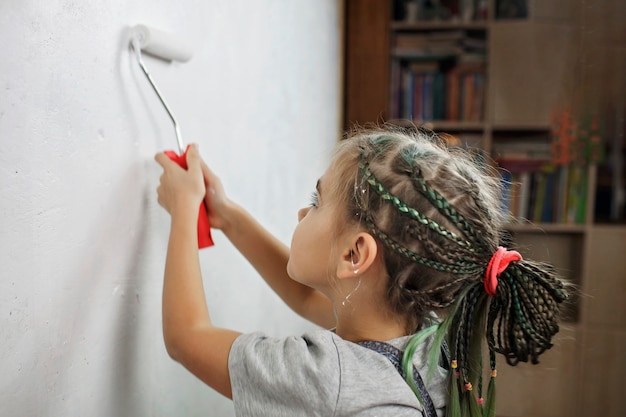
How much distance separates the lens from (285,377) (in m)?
0.69

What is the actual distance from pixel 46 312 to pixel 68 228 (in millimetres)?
86

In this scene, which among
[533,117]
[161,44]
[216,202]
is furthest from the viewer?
[533,117]

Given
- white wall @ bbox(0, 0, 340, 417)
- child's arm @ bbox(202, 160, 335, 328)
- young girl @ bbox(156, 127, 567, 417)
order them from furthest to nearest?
child's arm @ bbox(202, 160, 335, 328)
young girl @ bbox(156, 127, 567, 417)
white wall @ bbox(0, 0, 340, 417)

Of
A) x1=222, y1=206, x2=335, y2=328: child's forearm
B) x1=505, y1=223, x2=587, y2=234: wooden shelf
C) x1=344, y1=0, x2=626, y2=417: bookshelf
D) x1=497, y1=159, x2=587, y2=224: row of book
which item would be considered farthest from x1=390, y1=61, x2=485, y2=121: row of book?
x1=222, y1=206, x2=335, y2=328: child's forearm

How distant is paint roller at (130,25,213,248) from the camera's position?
767mm

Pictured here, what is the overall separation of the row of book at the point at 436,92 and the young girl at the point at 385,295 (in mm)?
1773

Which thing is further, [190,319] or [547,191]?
[547,191]

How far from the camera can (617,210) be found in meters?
2.44

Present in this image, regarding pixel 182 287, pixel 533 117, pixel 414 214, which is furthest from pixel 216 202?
pixel 533 117

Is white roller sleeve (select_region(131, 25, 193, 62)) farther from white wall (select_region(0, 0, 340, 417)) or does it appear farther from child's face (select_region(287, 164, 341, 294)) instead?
child's face (select_region(287, 164, 341, 294))

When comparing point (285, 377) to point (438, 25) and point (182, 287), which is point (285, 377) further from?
point (438, 25)

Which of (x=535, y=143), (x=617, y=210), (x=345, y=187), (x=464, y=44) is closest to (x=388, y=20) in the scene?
(x=464, y=44)

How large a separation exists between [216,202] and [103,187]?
0.22 m

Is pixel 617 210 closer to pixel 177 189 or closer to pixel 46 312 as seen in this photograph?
pixel 177 189
